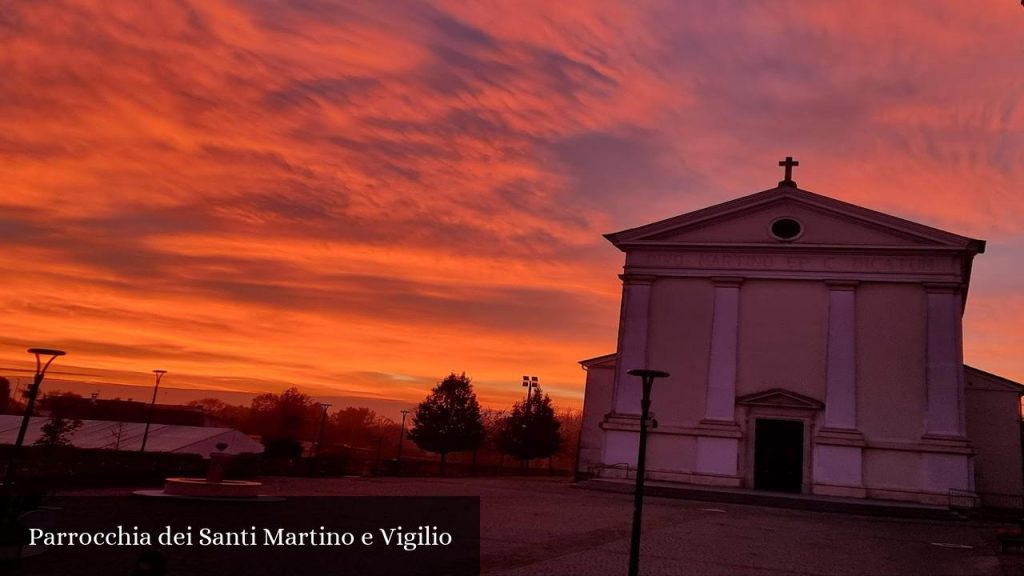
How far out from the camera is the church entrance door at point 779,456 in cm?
2941

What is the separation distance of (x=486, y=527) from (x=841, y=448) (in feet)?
63.5

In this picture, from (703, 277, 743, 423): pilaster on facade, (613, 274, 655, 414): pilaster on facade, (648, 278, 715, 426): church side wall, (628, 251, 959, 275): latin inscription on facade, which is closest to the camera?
(628, 251, 959, 275): latin inscription on facade

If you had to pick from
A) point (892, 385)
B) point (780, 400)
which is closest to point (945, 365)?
point (892, 385)

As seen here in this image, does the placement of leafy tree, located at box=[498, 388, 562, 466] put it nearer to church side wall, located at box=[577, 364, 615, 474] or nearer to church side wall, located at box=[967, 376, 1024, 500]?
church side wall, located at box=[577, 364, 615, 474]

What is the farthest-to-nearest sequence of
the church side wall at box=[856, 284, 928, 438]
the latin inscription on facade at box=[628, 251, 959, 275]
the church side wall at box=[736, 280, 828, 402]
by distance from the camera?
1. the church side wall at box=[736, 280, 828, 402]
2. the latin inscription on facade at box=[628, 251, 959, 275]
3. the church side wall at box=[856, 284, 928, 438]

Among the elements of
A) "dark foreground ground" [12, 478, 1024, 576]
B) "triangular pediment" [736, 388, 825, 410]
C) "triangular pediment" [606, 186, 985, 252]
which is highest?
"triangular pediment" [606, 186, 985, 252]

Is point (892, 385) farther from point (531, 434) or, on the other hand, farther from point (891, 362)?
point (531, 434)

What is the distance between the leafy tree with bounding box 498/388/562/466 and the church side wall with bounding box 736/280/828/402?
27959 mm

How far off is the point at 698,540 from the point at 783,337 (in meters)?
18.1

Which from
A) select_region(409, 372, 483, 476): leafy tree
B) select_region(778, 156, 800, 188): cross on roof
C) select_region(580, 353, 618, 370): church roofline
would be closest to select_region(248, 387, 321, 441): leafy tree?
select_region(409, 372, 483, 476): leafy tree

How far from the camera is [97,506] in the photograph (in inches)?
563

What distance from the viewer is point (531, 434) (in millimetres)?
56469

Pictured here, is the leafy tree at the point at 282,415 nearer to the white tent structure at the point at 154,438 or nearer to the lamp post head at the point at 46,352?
the white tent structure at the point at 154,438

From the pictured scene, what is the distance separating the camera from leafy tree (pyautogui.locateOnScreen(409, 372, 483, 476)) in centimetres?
5534
